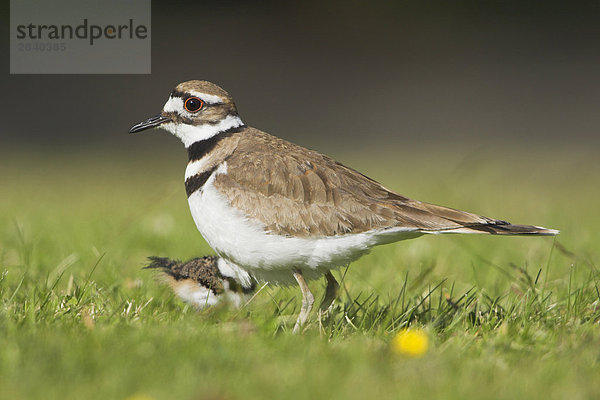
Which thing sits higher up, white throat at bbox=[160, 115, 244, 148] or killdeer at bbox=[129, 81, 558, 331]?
white throat at bbox=[160, 115, 244, 148]

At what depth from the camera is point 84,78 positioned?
16.1 metres

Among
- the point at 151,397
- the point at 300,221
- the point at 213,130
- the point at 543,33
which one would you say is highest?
the point at 543,33

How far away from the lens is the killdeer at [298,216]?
397 centimetres

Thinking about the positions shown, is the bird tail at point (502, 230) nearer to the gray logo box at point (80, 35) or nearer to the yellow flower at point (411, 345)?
the yellow flower at point (411, 345)

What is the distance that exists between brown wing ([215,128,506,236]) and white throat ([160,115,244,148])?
42cm

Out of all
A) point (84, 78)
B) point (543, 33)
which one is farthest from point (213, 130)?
point (543, 33)

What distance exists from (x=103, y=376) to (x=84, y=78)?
14315 mm

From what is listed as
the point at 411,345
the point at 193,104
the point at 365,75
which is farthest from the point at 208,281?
the point at 365,75

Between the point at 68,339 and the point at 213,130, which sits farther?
the point at 213,130

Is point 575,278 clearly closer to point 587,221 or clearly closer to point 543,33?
point 587,221

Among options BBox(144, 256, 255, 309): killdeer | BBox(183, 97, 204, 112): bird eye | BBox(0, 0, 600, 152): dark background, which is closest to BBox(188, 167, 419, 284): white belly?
BBox(144, 256, 255, 309): killdeer

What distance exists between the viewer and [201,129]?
4.63 metres

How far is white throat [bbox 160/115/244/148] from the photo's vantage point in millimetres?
4625

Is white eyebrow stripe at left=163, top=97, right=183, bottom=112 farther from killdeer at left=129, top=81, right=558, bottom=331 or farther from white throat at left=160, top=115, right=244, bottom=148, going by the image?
killdeer at left=129, top=81, right=558, bottom=331
